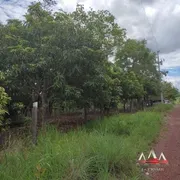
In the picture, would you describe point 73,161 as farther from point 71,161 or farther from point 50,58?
point 50,58

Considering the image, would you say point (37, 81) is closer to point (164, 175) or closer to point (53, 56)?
point (53, 56)

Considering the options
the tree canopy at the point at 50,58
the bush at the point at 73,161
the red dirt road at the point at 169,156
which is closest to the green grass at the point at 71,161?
the bush at the point at 73,161

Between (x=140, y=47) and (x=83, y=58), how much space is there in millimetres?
21512

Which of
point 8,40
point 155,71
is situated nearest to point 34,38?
point 8,40

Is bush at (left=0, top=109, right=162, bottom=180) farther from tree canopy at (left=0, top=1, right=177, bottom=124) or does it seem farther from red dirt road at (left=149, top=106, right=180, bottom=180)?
tree canopy at (left=0, top=1, right=177, bottom=124)

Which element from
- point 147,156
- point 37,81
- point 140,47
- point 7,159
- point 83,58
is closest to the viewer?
point 7,159

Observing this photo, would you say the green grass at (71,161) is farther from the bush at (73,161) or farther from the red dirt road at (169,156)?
the red dirt road at (169,156)

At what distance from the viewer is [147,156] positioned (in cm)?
615

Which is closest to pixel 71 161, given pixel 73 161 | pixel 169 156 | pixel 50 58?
pixel 73 161

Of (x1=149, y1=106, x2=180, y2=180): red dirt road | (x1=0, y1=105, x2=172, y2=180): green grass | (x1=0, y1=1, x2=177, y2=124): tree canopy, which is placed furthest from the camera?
(x1=0, y1=1, x2=177, y2=124): tree canopy

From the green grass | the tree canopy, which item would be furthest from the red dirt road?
the tree canopy

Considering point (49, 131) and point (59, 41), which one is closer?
point (49, 131)

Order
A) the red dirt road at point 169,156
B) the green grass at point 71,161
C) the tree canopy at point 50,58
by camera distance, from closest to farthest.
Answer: the green grass at point 71,161 → the red dirt road at point 169,156 → the tree canopy at point 50,58

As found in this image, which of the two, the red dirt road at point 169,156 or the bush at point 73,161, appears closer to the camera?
the bush at point 73,161
